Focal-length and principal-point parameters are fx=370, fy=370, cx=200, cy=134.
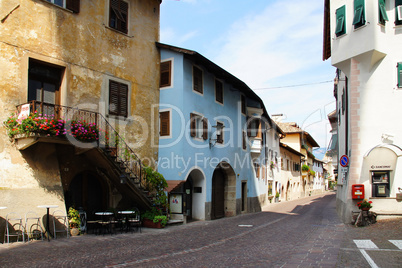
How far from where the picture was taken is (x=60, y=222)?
13.1 metres

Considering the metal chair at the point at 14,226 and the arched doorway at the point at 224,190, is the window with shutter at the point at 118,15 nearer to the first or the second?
the metal chair at the point at 14,226

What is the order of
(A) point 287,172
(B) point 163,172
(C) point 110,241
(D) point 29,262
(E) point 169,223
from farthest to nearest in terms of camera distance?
1. (A) point 287,172
2. (B) point 163,172
3. (E) point 169,223
4. (C) point 110,241
5. (D) point 29,262

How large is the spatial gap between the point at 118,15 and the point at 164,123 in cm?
567

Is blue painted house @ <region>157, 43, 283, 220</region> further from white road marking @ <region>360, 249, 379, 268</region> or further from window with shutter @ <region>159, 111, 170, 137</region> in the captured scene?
white road marking @ <region>360, 249, 379, 268</region>

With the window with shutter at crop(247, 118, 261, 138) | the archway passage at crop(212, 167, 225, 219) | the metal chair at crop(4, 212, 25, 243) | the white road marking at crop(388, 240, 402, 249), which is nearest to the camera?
the white road marking at crop(388, 240, 402, 249)

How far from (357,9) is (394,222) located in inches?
366

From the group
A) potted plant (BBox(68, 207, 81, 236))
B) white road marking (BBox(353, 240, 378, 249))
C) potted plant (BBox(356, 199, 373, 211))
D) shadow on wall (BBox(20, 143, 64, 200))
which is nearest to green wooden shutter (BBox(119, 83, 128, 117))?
shadow on wall (BBox(20, 143, 64, 200))

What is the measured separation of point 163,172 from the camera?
748 inches

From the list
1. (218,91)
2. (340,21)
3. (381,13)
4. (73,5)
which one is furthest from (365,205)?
(73,5)

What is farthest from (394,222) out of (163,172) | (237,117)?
(237,117)

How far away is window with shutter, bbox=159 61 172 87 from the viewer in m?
19.3

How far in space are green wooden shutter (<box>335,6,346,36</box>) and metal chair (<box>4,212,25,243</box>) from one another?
1557 centimetres

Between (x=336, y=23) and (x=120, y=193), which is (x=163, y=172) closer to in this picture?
(x=120, y=193)

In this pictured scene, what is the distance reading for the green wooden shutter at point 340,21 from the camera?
56.9 ft
